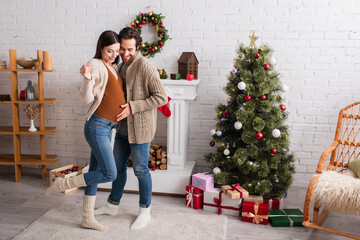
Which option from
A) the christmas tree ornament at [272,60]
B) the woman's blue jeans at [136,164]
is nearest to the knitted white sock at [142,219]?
the woman's blue jeans at [136,164]

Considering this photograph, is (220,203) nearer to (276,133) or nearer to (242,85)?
(276,133)

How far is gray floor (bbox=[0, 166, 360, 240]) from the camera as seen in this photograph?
261 centimetres

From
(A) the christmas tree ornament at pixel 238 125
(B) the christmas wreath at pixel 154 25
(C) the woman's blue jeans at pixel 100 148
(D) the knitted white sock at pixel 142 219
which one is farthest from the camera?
(B) the christmas wreath at pixel 154 25

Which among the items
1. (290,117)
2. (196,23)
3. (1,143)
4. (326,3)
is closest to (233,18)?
(196,23)

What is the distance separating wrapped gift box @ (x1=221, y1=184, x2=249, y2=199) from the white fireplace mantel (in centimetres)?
45

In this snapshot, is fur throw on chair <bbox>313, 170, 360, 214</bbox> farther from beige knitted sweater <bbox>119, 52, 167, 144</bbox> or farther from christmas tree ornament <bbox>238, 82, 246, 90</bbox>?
beige knitted sweater <bbox>119, 52, 167, 144</bbox>

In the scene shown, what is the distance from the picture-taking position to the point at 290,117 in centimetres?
353

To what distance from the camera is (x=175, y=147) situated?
11.0 feet

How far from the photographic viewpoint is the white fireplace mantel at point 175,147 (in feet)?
10.7

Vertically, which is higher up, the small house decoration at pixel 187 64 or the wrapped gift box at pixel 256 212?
the small house decoration at pixel 187 64

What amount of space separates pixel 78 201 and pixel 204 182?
1161 millimetres

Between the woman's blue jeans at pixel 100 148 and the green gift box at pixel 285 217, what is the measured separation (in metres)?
1.34

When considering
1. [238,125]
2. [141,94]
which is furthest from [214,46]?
[141,94]

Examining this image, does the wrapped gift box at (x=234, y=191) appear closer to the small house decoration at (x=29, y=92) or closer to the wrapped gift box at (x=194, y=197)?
the wrapped gift box at (x=194, y=197)
